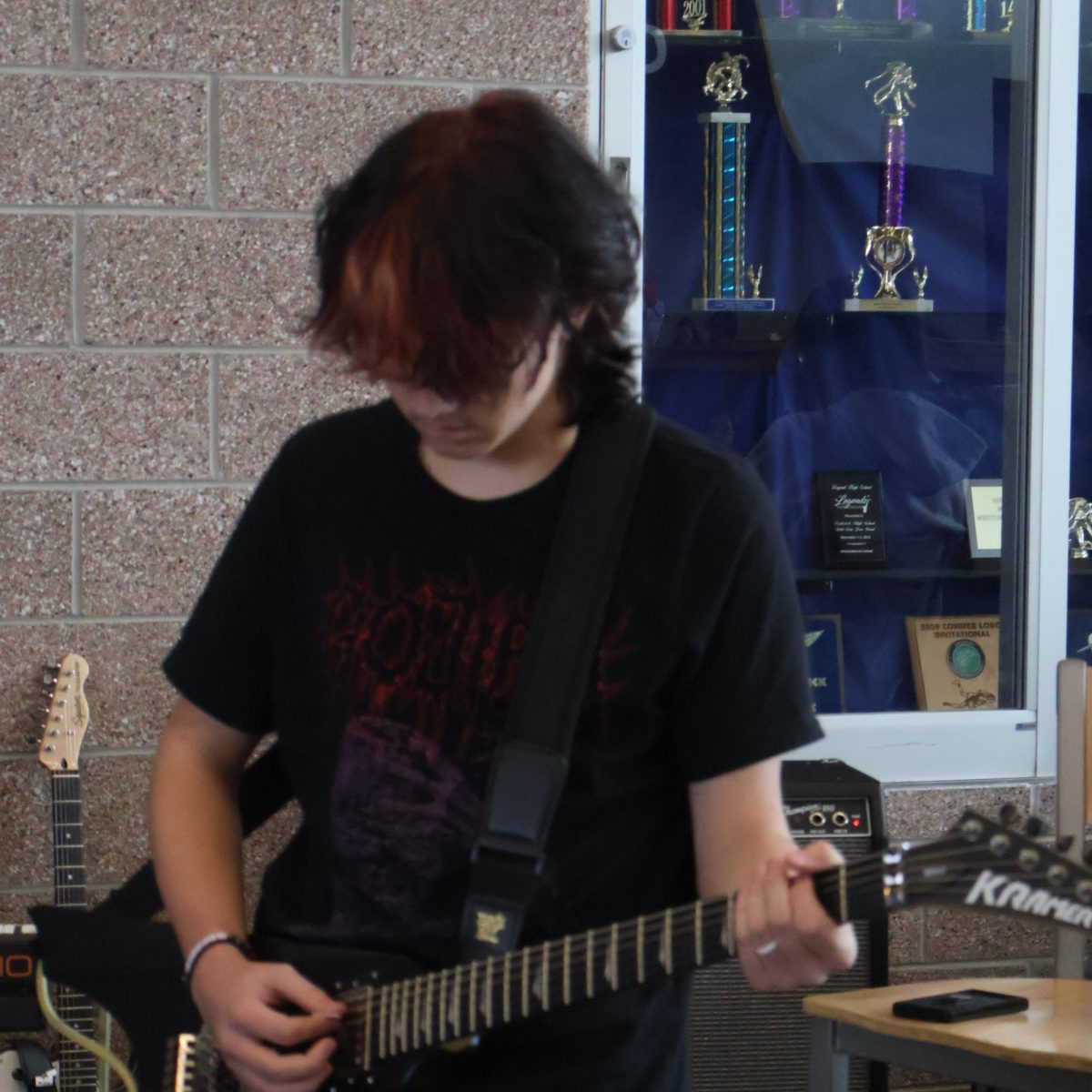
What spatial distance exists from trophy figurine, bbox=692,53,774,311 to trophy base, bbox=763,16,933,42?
0.08 metres

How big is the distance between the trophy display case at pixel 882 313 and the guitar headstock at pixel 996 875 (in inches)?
69.2

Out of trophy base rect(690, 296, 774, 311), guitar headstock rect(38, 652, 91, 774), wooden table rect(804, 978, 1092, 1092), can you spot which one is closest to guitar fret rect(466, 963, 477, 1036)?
wooden table rect(804, 978, 1092, 1092)

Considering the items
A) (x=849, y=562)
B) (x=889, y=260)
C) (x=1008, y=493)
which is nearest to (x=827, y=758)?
(x=849, y=562)

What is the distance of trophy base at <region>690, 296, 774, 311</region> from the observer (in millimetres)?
2746

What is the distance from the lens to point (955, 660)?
2.84 metres

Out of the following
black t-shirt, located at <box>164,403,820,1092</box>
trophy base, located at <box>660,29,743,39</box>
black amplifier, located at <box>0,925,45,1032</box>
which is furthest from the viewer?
trophy base, located at <box>660,29,743,39</box>

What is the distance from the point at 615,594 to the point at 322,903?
1.12ft

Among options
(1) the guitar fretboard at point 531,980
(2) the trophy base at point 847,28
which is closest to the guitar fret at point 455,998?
(1) the guitar fretboard at point 531,980

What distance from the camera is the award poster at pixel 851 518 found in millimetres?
2824

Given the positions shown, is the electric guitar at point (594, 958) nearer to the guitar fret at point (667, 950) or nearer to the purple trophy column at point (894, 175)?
the guitar fret at point (667, 950)

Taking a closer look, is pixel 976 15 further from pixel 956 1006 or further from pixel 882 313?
pixel 956 1006

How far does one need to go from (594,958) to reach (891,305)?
1.93 meters

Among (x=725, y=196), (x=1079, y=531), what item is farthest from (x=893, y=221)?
(x=1079, y=531)

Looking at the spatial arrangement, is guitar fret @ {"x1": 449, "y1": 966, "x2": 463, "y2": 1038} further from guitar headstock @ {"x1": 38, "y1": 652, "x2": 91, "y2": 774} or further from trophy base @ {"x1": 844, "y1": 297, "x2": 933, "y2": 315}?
trophy base @ {"x1": 844, "y1": 297, "x2": 933, "y2": 315}
